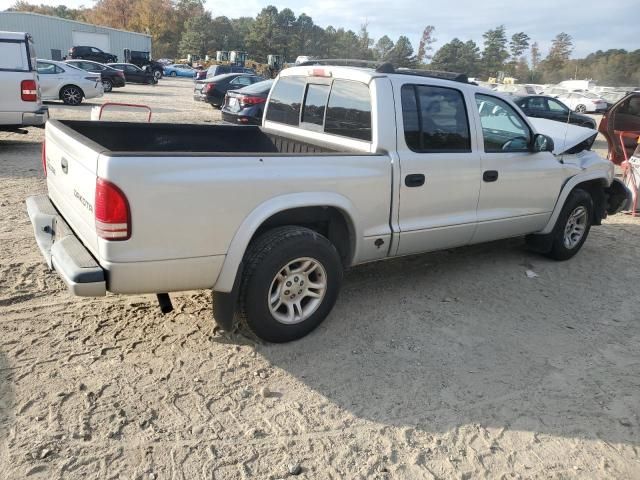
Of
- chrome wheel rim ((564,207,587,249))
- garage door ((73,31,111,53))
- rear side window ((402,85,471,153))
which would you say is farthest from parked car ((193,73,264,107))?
garage door ((73,31,111,53))

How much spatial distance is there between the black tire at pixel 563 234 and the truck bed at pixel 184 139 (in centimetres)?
269

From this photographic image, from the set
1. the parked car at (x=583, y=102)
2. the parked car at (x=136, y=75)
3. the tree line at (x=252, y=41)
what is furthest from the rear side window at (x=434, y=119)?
the tree line at (x=252, y=41)

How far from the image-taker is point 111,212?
2.74 metres

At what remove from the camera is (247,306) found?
11.0ft

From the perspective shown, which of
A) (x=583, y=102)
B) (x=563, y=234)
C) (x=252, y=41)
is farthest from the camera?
(x=252, y=41)

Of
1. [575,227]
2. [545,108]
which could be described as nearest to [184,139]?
[575,227]

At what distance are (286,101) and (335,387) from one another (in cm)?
280

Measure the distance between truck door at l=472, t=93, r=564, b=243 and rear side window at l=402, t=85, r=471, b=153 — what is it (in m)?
0.20

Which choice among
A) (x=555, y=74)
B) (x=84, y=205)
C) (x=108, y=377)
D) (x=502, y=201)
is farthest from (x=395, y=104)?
(x=555, y=74)

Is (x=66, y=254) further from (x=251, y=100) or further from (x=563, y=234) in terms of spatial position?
(x=251, y=100)

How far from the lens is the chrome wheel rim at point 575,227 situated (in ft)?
18.6

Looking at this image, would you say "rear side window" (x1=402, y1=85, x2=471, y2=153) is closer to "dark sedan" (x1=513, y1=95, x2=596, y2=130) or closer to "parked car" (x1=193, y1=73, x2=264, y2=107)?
"dark sedan" (x1=513, y1=95, x2=596, y2=130)

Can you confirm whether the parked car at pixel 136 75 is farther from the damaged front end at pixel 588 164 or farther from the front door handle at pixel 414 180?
the front door handle at pixel 414 180

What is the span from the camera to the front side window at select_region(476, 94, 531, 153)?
457cm
